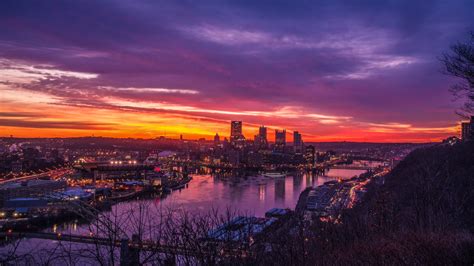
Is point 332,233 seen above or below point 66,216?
above

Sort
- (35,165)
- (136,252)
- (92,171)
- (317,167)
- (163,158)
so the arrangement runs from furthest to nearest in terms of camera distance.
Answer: (163,158), (317,167), (35,165), (92,171), (136,252)

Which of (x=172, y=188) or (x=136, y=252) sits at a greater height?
(x=136, y=252)

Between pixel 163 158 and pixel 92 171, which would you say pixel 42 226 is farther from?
pixel 163 158

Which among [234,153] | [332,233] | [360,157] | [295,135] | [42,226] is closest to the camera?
[332,233]

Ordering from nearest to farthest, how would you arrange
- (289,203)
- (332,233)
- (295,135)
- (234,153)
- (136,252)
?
(136,252)
(332,233)
(289,203)
(234,153)
(295,135)

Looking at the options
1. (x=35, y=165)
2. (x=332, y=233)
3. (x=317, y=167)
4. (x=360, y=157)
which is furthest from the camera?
(x=360, y=157)

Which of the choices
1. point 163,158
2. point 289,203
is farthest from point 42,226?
point 163,158

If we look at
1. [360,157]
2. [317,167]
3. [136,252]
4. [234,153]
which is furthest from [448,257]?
[360,157]

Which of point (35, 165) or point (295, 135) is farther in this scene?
point (295, 135)

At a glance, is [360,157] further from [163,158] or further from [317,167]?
[163,158]

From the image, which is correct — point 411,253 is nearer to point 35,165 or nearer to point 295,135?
point 35,165
